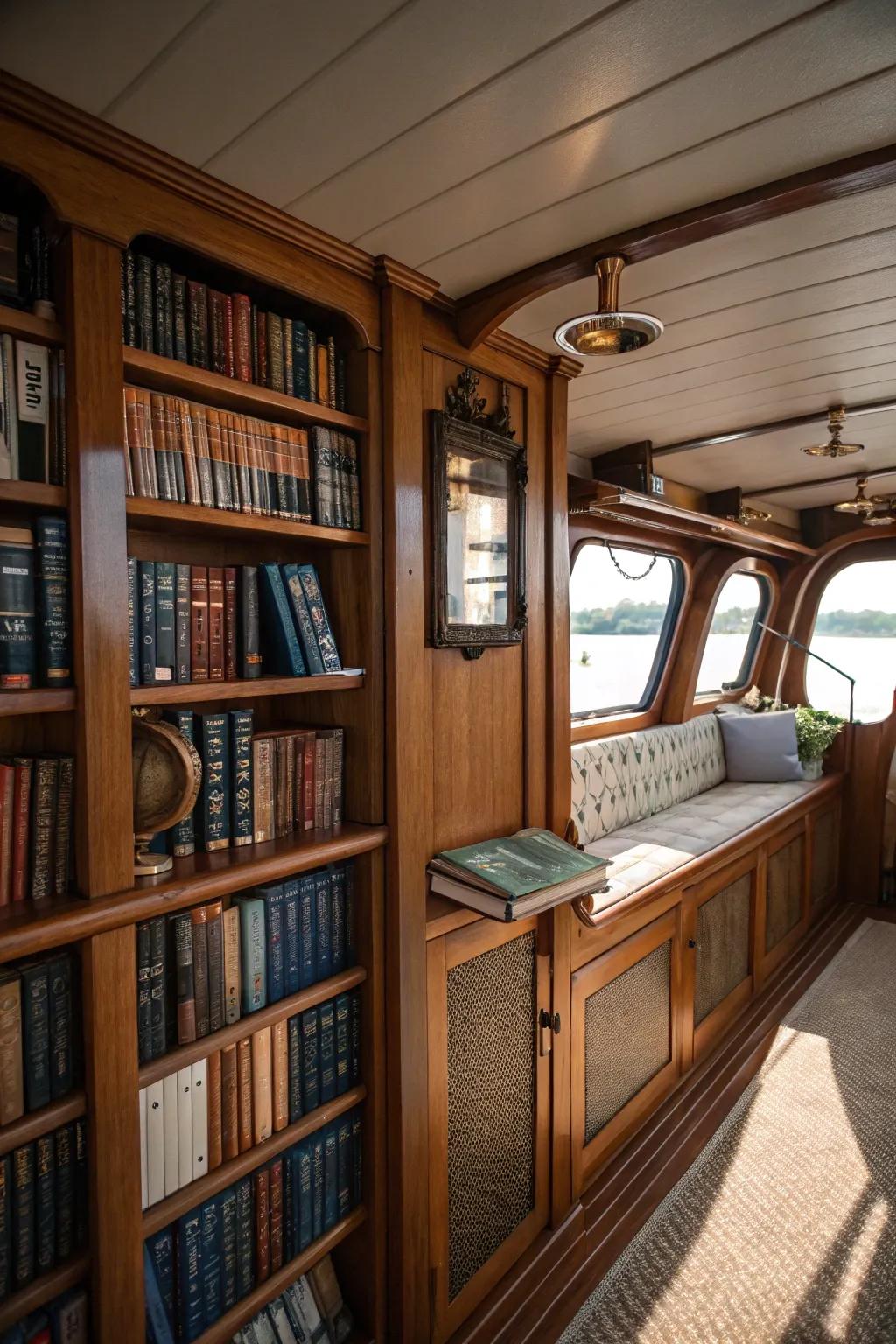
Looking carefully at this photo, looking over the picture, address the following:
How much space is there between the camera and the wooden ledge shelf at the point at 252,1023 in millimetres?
1309

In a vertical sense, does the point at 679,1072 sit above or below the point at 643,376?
below

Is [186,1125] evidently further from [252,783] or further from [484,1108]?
[484,1108]

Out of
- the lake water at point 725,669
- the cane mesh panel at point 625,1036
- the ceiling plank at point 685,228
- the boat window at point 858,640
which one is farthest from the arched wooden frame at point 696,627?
the ceiling plank at point 685,228

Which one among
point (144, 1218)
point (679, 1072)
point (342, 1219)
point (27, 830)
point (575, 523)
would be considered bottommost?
point (679, 1072)

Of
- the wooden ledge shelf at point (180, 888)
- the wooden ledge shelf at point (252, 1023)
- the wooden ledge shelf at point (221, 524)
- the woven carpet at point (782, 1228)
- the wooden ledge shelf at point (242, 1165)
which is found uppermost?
the wooden ledge shelf at point (221, 524)

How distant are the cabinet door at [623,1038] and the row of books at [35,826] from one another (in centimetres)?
151

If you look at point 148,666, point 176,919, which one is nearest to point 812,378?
point 148,666

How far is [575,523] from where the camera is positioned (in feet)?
11.2

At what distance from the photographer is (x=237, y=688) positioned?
1.44 meters

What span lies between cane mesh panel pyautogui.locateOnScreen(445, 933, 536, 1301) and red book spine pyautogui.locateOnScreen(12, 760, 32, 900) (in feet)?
3.30

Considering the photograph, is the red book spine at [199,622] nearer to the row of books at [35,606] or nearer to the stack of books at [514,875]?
the row of books at [35,606]

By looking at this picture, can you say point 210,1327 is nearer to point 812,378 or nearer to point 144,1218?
point 144,1218

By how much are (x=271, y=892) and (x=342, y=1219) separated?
76 centimetres

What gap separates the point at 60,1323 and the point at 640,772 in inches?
121
